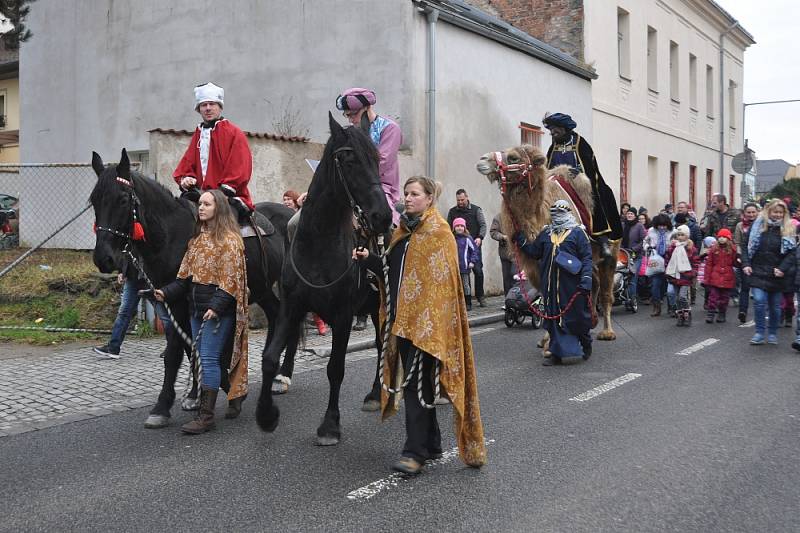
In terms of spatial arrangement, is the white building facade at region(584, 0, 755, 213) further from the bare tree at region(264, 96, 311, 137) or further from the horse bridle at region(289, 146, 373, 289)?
the horse bridle at region(289, 146, 373, 289)

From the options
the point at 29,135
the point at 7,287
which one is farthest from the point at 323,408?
the point at 29,135

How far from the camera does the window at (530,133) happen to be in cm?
1790

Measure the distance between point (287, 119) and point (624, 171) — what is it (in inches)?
508

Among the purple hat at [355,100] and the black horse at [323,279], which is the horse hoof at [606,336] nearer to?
the purple hat at [355,100]

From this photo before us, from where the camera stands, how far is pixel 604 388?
7188 mm

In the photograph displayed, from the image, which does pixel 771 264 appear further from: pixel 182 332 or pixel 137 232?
pixel 137 232

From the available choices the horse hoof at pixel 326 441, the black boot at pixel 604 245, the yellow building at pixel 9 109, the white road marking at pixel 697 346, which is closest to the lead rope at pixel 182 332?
the horse hoof at pixel 326 441

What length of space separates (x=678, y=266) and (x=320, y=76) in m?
7.52

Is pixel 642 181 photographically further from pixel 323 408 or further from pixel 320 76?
pixel 323 408

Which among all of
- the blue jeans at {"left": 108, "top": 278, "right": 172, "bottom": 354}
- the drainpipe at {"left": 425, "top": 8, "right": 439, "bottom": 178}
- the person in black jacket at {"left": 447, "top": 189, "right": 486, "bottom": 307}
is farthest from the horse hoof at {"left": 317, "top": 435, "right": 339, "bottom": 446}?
the drainpipe at {"left": 425, "top": 8, "right": 439, "bottom": 178}

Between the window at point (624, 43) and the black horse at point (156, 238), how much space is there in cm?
2037

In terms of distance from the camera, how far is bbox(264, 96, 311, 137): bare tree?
1527cm

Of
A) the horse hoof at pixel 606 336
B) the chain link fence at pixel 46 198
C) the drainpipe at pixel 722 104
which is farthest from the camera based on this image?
the drainpipe at pixel 722 104

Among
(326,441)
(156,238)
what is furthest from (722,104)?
(326,441)
